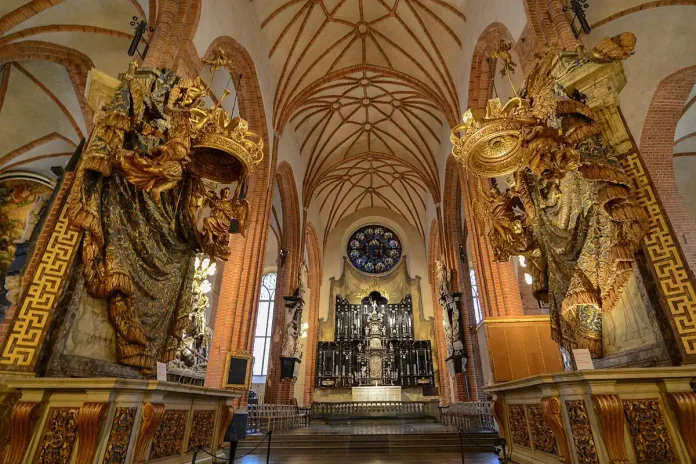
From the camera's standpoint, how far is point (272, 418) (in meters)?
9.09

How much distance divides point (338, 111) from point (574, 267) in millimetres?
11915

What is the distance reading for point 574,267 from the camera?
4.21 m

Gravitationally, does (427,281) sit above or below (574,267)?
above

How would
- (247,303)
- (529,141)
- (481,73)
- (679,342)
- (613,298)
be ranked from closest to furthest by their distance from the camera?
(679,342)
(613,298)
(529,141)
(247,303)
(481,73)

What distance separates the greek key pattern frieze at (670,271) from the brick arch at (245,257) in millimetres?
6064

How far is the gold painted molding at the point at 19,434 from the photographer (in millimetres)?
2684

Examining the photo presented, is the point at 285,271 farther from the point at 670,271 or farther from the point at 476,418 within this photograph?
the point at 670,271

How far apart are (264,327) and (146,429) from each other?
15.5 metres

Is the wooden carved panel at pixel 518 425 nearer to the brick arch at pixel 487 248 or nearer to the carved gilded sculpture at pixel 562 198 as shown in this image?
the carved gilded sculpture at pixel 562 198

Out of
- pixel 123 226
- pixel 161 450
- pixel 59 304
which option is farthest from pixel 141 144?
pixel 161 450

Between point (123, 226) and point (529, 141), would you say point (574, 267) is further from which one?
point (123, 226)

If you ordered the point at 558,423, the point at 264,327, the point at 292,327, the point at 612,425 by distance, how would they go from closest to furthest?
1. the point at 612,425
2. the point at 558,423
3. the point at 292,327
4. the point at 264,327

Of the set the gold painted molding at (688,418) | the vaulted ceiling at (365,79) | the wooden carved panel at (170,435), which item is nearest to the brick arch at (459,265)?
the vaulted ceiling at (365,79)

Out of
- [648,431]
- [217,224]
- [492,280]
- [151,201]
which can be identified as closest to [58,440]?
[151,201]
